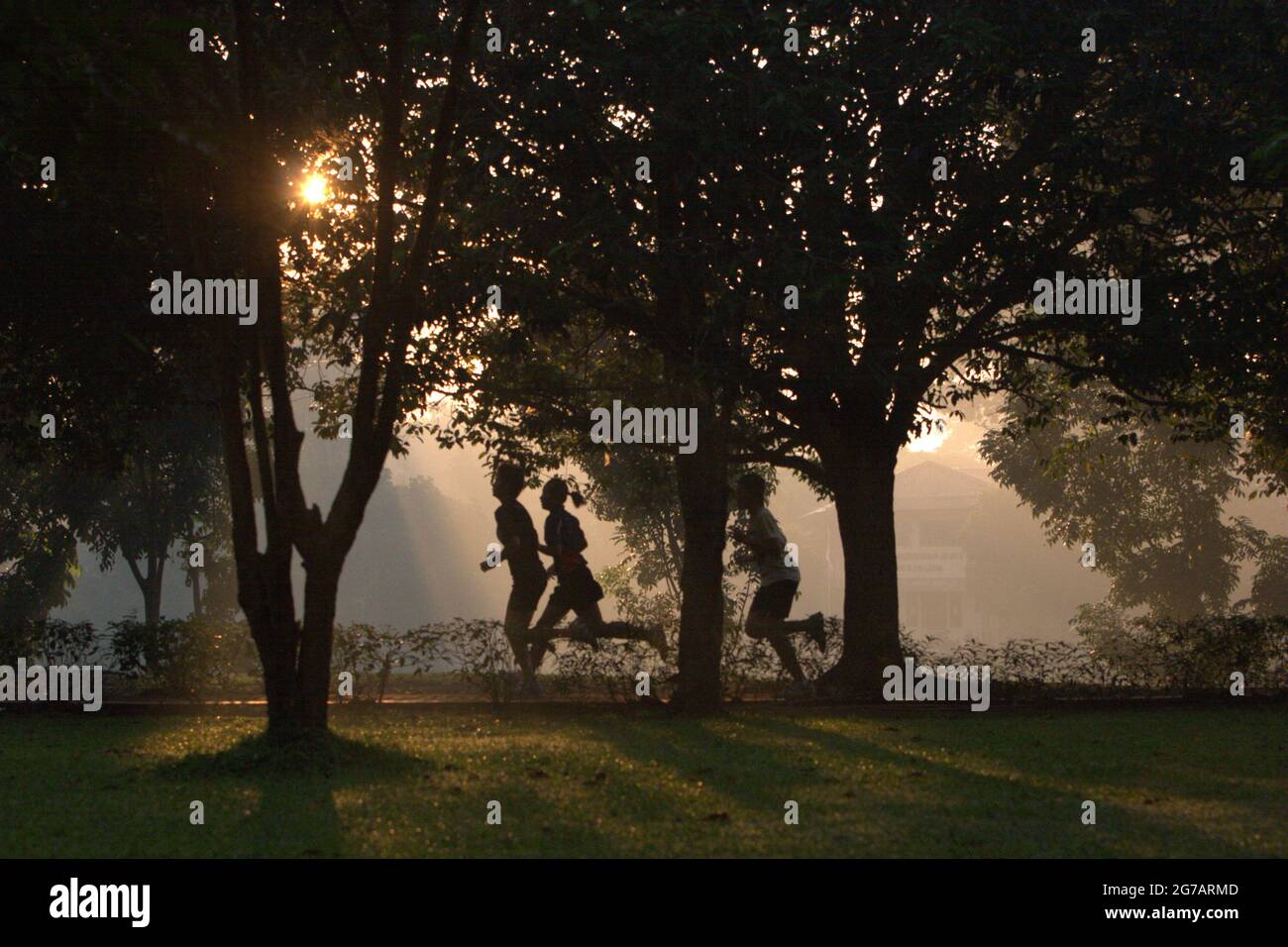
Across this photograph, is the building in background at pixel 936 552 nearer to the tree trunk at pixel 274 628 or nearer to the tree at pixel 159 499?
the tree at pixel 159 499

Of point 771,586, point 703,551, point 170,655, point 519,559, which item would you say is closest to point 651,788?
point 703,551

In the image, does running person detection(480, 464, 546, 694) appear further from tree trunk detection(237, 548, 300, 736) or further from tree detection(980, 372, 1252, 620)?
tree detection(980, 372, 1252, 620)

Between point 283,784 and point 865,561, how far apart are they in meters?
9.22

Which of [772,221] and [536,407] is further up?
[772,221]

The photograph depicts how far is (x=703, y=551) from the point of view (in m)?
14.9

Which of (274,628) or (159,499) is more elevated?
(159,499)

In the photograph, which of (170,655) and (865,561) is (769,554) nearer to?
(865,561)

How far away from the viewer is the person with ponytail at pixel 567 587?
15555mm

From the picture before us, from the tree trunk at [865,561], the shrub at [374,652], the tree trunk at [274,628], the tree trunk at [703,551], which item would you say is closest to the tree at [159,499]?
the shrub at [374,652]

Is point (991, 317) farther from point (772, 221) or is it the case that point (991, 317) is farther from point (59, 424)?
point (59, 424)

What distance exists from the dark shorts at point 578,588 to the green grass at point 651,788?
6.25ft

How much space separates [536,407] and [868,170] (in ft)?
18.1
